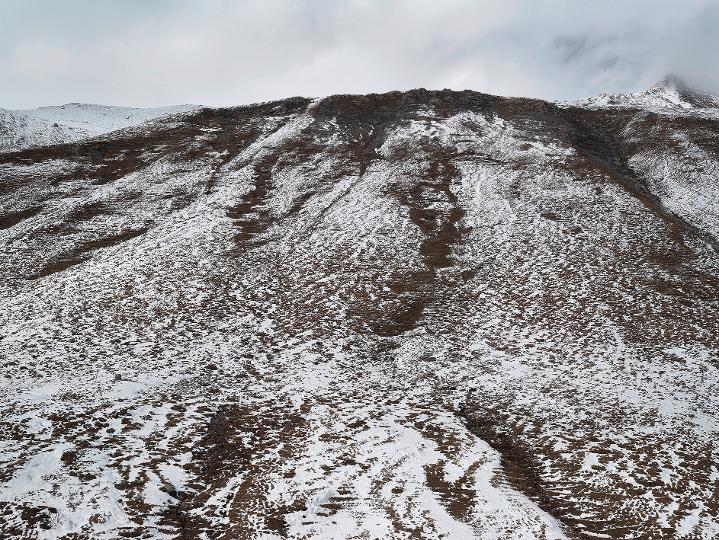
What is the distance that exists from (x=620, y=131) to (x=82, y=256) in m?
62.6

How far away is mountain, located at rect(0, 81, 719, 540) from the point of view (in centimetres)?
1235

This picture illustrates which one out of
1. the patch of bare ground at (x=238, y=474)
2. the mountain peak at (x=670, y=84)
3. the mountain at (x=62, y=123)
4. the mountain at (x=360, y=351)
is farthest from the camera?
the mountain peak at (x=670, y=84)

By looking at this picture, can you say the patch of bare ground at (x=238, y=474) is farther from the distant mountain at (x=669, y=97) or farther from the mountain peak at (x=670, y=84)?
the mountain peak at (x=670, y=84)

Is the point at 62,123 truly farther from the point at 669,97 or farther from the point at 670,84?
the point at 670,84

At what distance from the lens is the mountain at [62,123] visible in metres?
56.5

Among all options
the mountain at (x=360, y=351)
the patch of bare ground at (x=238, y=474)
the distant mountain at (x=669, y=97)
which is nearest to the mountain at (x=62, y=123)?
the mountain at (x=360, y=351)

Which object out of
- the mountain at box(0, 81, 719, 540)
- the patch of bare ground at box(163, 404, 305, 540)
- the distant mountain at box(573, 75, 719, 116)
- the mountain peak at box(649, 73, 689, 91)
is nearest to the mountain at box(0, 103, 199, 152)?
the mountain at box(0, 81, 719, 540)

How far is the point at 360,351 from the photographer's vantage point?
21453 millimetres

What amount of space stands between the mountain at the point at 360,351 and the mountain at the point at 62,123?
9.86 meters

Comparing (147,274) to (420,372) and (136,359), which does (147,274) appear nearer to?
(136,359)

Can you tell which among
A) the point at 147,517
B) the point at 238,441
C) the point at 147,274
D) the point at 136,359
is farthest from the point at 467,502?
the point at 147,274

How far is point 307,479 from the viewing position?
13391 mm

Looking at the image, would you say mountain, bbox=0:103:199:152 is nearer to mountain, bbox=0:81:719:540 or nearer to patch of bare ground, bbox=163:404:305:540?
mountain, bbox=0:81:719:540

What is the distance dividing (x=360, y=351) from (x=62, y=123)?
220 feet
